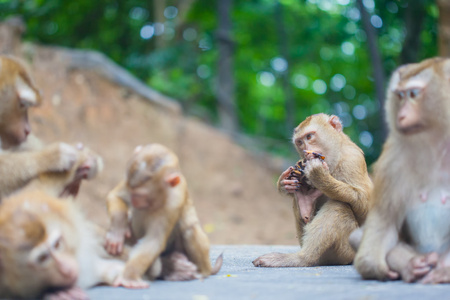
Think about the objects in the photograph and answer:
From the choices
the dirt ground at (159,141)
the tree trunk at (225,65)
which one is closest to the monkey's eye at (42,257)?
the dirt ground at (159,141)

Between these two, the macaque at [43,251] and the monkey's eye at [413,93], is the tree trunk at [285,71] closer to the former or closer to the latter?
the monkey's eye at [413,93]

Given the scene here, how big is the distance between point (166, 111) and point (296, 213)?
25.0 ft

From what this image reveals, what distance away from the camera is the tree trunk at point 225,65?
1310cm

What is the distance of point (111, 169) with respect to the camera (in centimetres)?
1088

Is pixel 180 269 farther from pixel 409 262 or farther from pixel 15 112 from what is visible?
pixel 15 112

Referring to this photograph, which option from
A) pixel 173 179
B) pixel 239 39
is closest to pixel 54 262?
pixel 173 179

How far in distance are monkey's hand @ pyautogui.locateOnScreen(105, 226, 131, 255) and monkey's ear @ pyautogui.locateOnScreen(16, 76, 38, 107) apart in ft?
4.38

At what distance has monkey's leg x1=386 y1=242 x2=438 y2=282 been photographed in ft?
10.8

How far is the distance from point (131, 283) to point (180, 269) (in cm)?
46

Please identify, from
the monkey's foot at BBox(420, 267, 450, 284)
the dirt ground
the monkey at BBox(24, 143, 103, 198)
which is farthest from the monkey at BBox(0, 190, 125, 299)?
the dirt ground

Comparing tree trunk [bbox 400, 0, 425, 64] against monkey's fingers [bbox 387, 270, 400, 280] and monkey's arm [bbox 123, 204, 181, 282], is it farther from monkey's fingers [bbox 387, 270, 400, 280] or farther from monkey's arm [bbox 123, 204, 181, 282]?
monkey's arm [bbox 123, 204, 181, 282]

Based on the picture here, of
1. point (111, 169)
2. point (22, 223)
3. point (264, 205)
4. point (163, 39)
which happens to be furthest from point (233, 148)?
point (22, 223)

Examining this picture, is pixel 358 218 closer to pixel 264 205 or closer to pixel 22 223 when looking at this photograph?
pixel 22 223

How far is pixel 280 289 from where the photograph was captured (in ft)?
10.4
